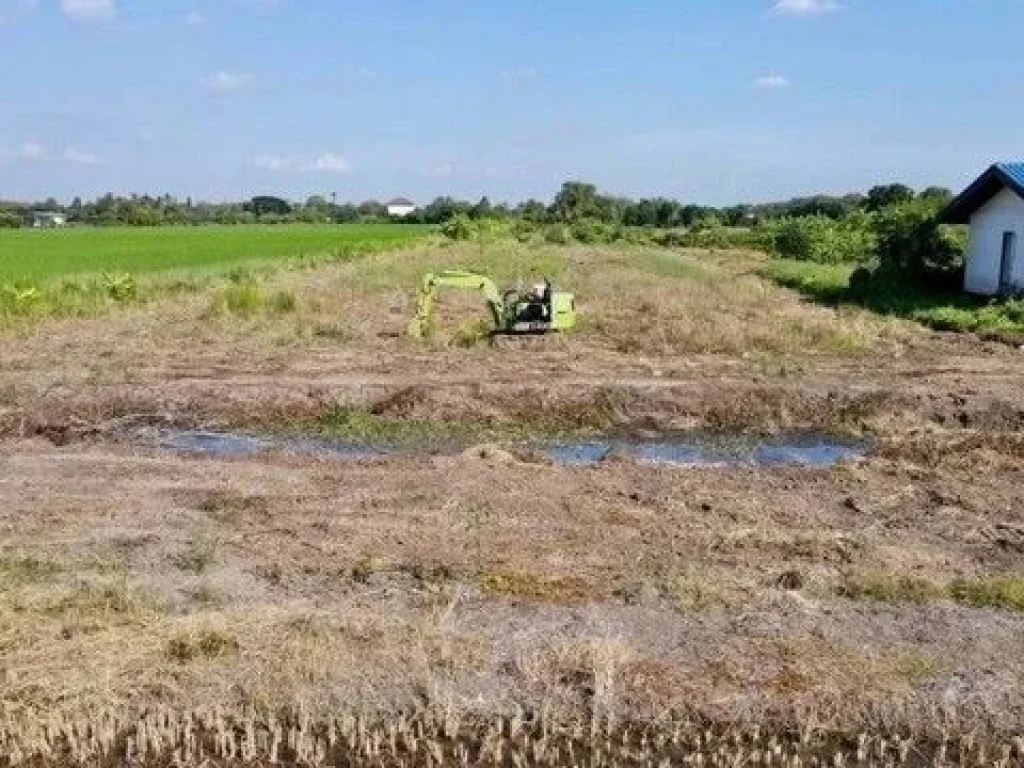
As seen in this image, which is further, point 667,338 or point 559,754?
point 667,338

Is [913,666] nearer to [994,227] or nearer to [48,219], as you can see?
[994,227]

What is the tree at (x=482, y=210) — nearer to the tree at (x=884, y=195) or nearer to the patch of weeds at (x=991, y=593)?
the tree at (x=884, y=195)

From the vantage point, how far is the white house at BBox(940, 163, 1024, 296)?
26.5 metres

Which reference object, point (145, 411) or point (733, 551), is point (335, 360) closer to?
point (145, 411)

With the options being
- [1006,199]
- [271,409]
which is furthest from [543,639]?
[1006,199]

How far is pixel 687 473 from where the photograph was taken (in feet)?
41.2

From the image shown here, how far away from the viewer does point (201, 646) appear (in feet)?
25.2

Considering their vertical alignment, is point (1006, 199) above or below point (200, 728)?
above

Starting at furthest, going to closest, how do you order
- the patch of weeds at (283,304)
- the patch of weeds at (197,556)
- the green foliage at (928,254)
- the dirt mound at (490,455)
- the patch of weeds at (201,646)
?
the green foliage at (928,254), the patch of weeds at (283,304), the dirt mound at (490,455), the patch of weeds at (197,556), the patch of weeds at (201,646)

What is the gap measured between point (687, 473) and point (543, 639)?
4889 mm

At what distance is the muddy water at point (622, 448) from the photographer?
13.9m

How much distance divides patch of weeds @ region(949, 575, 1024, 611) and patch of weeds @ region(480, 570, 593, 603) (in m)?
2.86

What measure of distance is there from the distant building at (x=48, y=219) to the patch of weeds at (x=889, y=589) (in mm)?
103041

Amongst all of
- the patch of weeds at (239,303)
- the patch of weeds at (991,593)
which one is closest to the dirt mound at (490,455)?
the patch of weeds at (991,593)
